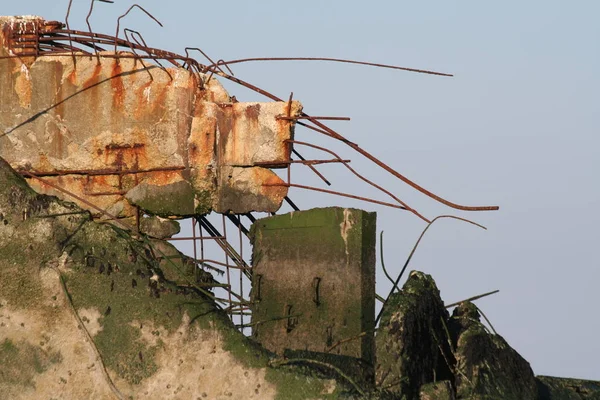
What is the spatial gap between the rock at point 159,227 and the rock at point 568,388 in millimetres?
3431

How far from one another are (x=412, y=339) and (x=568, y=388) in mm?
1610

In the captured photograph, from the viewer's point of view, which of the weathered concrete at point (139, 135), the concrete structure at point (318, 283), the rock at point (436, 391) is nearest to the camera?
the rock at point (436, 391)

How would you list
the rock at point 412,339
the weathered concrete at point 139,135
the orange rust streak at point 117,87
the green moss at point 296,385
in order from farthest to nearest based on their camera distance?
the orange rust streak at point 117,87 → the weathered concrete at point 139,135 → the rock at point 412,339 → the green moss at point 296,385

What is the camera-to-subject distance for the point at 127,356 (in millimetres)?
5145

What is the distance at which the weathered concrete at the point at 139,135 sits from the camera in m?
9.60

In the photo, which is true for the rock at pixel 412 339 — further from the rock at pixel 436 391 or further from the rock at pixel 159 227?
the rock at pixel 159 227

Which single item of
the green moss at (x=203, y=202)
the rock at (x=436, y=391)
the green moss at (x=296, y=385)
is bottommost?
the rock at (x=436, y=391)

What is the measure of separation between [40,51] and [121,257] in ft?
16.8

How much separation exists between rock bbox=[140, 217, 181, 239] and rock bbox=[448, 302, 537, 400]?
10.8ft

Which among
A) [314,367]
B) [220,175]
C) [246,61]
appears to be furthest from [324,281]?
[314,367]

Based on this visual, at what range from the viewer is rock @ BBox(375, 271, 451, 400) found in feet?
20.9

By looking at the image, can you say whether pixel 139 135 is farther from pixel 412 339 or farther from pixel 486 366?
pixel 486 366

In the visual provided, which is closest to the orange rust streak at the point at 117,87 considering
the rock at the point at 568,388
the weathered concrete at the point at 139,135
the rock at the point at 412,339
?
the weathered concrete at the point at 139,135

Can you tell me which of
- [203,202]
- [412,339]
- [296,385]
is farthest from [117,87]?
[296,385]
